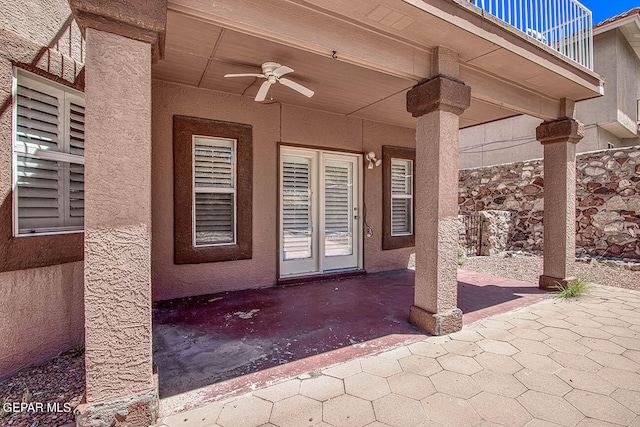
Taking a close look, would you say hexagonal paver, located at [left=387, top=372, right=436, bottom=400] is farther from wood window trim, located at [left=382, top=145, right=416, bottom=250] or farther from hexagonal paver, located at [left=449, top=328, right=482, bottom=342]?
wood window trim, located at [left=382, top=145, right=416, bottom=250]

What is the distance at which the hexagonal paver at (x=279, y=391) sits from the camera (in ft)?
6.19

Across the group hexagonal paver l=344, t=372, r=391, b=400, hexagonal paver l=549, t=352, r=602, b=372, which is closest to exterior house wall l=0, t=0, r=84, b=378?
hexagonal paver l=344, t=372, r=391, b=400

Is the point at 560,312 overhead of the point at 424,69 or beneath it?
beneath

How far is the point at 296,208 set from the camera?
15.0 ft

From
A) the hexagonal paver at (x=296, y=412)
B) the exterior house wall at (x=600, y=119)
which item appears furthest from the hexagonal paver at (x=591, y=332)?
the exterior house wall at (x=600, y=119)

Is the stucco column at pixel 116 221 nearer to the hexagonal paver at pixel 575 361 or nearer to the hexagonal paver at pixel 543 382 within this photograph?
the hexagonal paver at pixel 543 382

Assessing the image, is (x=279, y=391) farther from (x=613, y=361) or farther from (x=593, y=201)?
(x=593, y=201)

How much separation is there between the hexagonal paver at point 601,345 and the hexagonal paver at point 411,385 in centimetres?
161

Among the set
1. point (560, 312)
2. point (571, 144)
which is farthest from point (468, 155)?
point (560, 312)

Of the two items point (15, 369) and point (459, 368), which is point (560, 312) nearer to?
point (459, 368)

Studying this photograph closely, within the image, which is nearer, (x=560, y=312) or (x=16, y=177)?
(x=16, y=177)

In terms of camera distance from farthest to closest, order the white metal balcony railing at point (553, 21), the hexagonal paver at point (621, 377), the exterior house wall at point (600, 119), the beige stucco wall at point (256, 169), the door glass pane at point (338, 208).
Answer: the exterior house wall at point (600, 119), the door glass pane at point (338, 208), the beige stucco wall at point (256, 169), the white metal balcony railing at point (553, 21), the hexagonal paver at point (621, 377)

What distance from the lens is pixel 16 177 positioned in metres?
2.15

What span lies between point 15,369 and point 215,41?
291 cm
